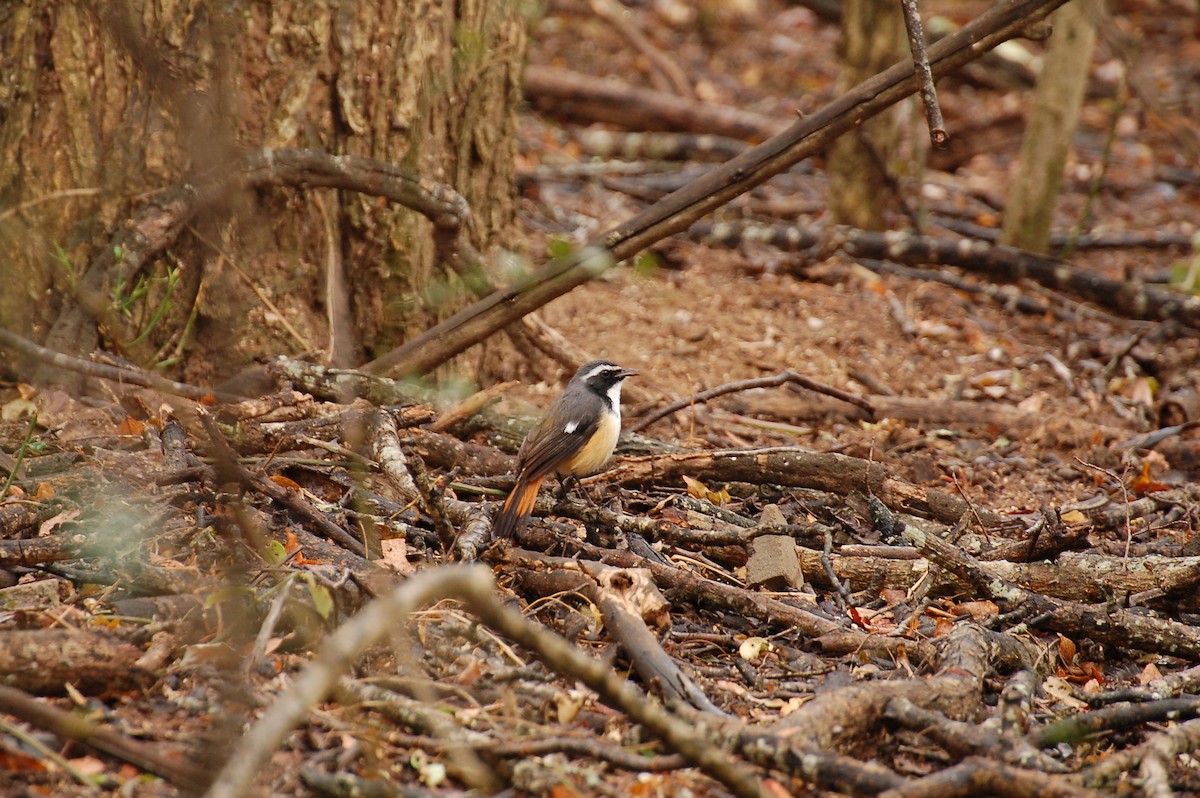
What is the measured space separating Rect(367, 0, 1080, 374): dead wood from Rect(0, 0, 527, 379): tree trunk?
1.83ft

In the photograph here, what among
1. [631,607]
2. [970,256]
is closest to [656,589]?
[631,607]

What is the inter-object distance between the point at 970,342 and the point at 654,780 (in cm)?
589

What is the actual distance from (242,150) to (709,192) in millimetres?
2065

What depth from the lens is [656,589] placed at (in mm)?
3824

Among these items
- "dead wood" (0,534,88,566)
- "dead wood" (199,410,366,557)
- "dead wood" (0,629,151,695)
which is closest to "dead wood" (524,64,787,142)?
"dead wood" (199,410,366,557)

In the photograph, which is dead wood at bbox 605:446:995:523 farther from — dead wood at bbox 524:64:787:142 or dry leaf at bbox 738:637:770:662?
dead wood at bbox 524:64:787:142

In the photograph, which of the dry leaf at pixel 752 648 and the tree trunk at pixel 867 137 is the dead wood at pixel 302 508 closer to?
the dry leaf at pixel 752 648

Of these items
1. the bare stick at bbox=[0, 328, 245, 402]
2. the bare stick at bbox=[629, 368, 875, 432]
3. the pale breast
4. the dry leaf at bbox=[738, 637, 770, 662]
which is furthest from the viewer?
the bare stick at bbox=[629, 368, 875, 432]

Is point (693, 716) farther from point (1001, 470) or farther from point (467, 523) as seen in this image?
point (1001, 470)

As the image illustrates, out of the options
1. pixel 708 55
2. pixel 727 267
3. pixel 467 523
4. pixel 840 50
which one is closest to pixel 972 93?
pixel 708 55

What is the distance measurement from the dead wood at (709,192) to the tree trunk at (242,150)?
21.9 inches

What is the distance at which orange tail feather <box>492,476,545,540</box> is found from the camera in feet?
13.8

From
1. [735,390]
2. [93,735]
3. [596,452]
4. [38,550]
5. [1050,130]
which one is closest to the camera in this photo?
[93,735]

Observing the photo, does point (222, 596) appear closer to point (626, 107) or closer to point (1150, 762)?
point (1150, 762)
